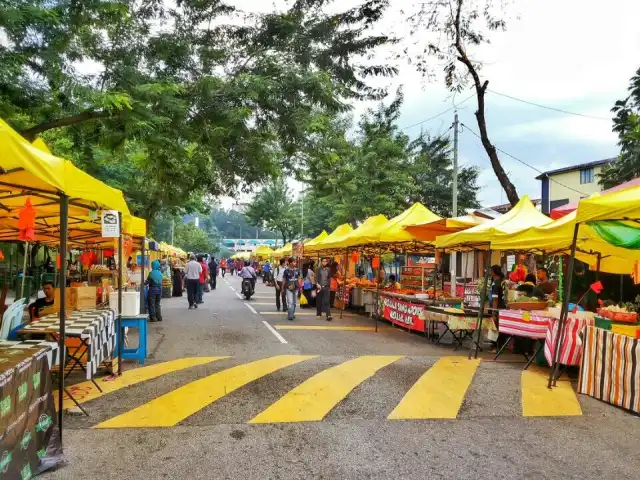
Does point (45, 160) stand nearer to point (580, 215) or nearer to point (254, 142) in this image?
point (580, 215)

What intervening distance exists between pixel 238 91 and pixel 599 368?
27.1 ft

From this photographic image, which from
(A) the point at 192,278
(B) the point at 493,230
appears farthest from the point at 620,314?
(A) the point at 192,278

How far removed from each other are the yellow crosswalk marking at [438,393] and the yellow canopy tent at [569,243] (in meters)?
2.30

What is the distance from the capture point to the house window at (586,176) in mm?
39381

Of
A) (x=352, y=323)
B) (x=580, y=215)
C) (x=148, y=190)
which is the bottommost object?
(x=352, y=323)

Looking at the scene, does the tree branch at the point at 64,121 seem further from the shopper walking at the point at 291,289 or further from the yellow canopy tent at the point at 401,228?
the shopper walking at the point at 291,289

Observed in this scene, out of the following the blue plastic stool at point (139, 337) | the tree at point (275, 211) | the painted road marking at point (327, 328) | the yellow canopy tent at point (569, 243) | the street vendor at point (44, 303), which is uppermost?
Result: the tree at point (275, 211)

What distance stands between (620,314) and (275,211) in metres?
48.6

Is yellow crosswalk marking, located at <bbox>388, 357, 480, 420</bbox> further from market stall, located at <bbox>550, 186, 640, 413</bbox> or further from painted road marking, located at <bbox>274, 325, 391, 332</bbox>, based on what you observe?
painted road marking, located at <bbox>274, 325, 391, 332</bbox>

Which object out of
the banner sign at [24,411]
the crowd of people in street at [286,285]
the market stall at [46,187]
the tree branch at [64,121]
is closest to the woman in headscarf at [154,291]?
the crowd of people in street at [286,285]

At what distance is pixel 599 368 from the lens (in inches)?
275

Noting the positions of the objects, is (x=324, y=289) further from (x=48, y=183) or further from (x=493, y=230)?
(x=48, y=183)

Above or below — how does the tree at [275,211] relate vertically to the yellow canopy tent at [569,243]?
above

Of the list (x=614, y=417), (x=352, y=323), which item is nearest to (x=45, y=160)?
(x=614, y=417)
